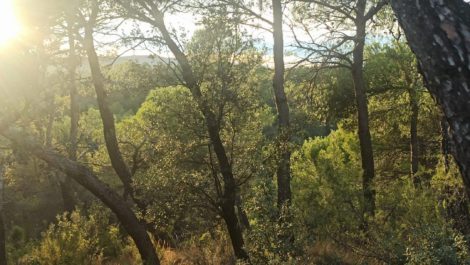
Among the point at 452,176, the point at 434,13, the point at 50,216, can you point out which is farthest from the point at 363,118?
the point at 50,216

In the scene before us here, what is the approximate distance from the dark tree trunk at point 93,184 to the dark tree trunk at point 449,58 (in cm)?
820

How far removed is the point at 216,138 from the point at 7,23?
170 inches

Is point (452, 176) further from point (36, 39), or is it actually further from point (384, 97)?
point (384, 97)

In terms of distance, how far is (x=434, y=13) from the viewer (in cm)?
244

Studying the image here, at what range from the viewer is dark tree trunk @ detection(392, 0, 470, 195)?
230cm

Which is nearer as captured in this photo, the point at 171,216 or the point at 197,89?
the point at 197,89

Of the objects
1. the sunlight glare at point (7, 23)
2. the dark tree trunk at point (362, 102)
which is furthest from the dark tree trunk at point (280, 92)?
the sunlight glare at point (7, 23)

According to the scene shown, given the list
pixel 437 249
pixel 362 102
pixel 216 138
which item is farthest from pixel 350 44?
pixel 437 249

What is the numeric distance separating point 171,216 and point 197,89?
9.15 feet

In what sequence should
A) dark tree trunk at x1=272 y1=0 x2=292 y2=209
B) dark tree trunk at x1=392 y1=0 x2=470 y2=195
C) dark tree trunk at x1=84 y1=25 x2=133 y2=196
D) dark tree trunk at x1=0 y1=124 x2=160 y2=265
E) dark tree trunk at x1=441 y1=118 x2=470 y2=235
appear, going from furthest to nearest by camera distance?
dark tree trunk at x1=84 y1=25 x2=133 y2=196 < dark tree trunk at x1=272 y1=0 x2=292 y2=209 < dark tree trunk at x1=0 y1=124 x2=160 y2=265 < dark tree trunk at x1=441 y1=118 x2=470 y2=235 < dark tree trunk at x1=392 y1=0 x2=470 y2=195

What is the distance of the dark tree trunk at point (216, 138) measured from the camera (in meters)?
9.45

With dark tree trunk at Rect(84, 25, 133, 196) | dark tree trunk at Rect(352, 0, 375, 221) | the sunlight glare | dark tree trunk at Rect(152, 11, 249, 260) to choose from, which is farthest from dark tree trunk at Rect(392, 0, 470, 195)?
dark tree trunk at Rect(84, 25, 133, 196)

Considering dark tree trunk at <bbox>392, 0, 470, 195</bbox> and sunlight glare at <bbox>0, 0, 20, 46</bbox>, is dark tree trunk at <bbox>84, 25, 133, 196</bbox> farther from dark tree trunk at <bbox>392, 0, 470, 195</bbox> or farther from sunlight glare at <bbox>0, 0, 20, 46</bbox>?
dark tree trunk at <bbox>392, 0, 470, 195</bbox>

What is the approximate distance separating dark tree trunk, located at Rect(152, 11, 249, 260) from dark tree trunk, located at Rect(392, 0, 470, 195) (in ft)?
23.0
